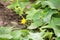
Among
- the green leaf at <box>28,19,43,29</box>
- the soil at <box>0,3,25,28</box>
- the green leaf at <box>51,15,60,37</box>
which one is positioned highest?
the soil at <box>0,3,25,28</box>

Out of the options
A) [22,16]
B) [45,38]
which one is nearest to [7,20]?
[22,16]

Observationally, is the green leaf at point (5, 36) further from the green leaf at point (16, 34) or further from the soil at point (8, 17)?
the soil at point (8, 17)

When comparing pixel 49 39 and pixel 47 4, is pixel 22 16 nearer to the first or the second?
pixel 47 4

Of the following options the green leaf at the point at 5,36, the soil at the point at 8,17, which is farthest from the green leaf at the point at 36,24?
the green leaf at the point at 5,36

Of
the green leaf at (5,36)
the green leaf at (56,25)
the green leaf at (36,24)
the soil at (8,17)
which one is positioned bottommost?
Answer: the green leaf at (5,36)

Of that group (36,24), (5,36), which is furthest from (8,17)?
(5,36)

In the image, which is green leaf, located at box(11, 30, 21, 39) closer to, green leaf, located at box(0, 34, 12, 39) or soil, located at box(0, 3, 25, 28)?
green leaf, located at box(0, 34, 12, 39)

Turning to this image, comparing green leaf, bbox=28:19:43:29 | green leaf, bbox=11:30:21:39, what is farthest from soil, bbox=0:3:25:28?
green leaf, bbox=11:30:21:39

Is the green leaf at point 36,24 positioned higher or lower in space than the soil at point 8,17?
lower
